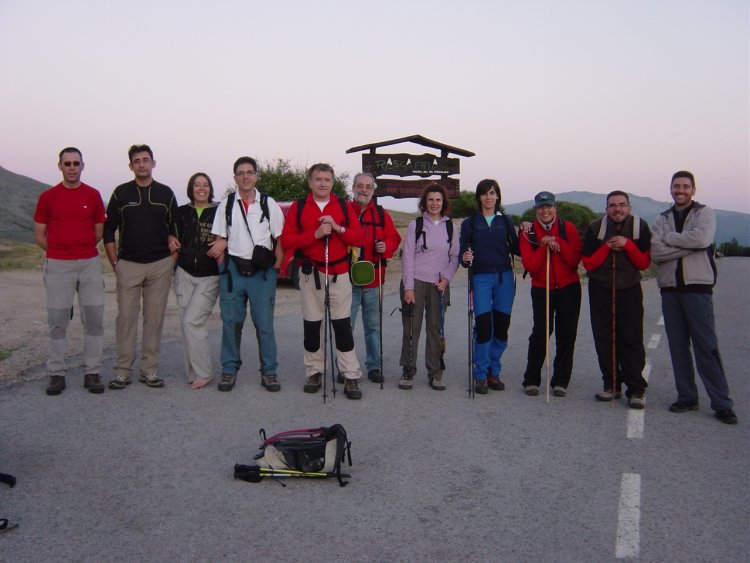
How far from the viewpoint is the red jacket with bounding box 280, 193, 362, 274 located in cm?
644

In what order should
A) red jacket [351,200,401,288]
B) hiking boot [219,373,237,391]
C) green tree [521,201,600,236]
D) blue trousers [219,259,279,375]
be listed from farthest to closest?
1. green tree [521,201,600,236]
2. red jacket [351,200,401,288]
3. blue trousers [219,259,279,375]
4. hiking boot [219,373,237,391]

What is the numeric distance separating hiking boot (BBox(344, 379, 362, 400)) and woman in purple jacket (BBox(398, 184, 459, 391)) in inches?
21.0

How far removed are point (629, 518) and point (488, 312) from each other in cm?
304

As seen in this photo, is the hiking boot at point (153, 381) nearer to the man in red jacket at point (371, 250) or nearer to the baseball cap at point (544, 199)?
the man in red jacket at point (371, 250)

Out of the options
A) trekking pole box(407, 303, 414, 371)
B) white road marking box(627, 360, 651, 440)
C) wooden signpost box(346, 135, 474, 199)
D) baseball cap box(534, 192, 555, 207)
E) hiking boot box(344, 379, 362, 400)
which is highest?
wooden signpost box(346, 135, 474, 199)

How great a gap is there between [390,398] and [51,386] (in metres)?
3.09

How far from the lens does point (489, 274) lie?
22.0 feet

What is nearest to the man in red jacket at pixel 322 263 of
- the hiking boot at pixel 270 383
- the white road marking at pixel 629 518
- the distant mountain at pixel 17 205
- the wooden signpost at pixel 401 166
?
the hiking boot at pixel 270 383

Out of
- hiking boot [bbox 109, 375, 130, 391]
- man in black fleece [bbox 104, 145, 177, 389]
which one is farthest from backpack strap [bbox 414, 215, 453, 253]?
hiking boot [bbox 109, 375, 130, 391]

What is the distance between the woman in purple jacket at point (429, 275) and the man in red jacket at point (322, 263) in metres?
0.59

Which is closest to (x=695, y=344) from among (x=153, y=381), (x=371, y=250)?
(x=371, y=250)

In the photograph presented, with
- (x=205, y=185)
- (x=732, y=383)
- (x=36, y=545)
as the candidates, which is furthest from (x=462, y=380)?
(x=36, y=545)

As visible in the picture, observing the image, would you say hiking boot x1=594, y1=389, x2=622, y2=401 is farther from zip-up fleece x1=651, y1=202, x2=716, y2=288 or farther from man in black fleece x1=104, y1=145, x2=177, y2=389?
man in black fleece x1=104, y1=145, x2=177, y2=389

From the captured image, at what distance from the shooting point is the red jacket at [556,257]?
6.52 m
